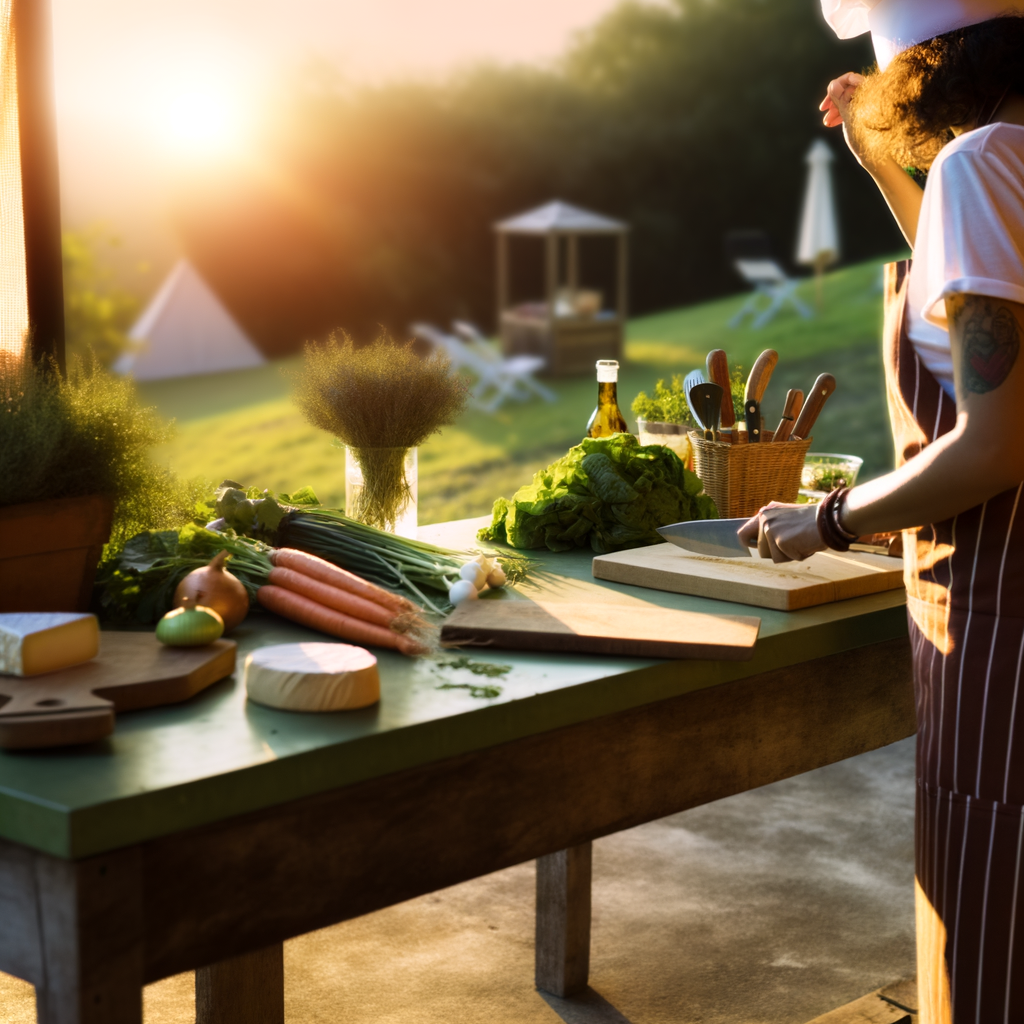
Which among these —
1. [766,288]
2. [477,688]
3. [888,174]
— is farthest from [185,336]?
[477,688]

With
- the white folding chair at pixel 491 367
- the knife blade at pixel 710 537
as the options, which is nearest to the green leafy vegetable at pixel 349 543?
the knife blade at pixel 710 537

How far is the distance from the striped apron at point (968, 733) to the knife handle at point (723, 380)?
68 centimetres

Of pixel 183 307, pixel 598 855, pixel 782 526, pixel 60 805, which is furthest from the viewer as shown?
pixel 183 307

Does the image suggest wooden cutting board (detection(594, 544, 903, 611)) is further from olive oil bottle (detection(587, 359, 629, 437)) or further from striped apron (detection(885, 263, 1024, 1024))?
olive oil bottle (detection(587, 359, 629, 437))

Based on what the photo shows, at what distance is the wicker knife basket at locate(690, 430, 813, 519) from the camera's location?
215 cm

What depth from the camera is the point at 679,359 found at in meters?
11.5

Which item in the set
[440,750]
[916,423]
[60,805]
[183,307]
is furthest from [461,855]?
[183,307]

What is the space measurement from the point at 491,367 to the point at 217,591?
9020 millimetres

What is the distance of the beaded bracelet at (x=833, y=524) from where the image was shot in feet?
4.81

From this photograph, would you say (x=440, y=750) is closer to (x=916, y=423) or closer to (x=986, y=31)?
(x=916, y=423)

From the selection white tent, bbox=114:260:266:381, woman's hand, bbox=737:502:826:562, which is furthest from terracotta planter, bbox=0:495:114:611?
white tent, bbox=114:260:266:381

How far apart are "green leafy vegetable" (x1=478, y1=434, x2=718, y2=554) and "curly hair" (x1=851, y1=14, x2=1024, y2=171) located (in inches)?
27.1

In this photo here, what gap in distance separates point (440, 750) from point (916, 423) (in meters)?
0.69

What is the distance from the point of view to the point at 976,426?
4.22 ft
